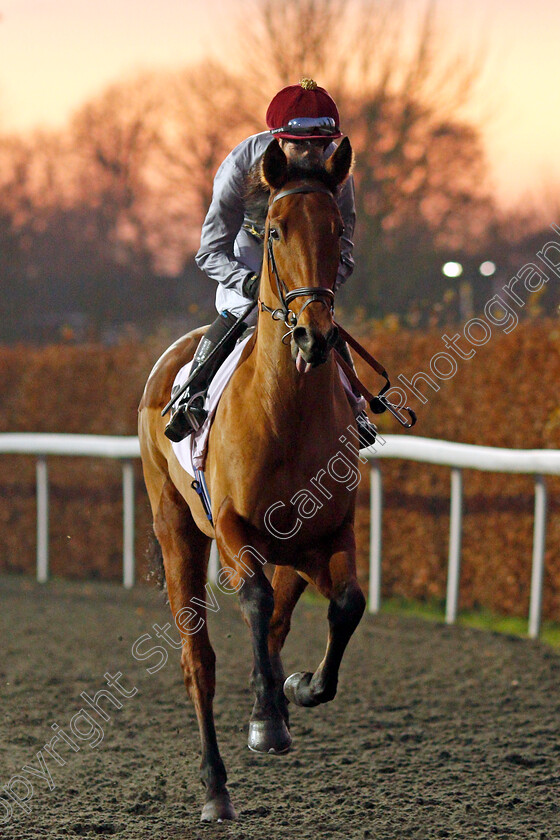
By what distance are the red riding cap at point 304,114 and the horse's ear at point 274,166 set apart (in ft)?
0.57

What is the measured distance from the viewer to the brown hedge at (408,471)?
7098mm

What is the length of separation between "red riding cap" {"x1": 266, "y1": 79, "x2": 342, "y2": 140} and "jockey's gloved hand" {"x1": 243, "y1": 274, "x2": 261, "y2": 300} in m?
0.56

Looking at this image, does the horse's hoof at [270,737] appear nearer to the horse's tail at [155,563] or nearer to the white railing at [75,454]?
the horse's tail at [155,563]

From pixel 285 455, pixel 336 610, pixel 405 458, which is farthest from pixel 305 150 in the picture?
Answer: pixel 405 458

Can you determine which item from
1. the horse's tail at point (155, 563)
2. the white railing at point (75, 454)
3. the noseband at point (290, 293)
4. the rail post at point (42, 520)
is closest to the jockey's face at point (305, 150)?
the noseband at point (290, 293)

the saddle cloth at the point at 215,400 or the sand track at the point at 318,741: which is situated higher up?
the saddle cloth at the point at 215,400

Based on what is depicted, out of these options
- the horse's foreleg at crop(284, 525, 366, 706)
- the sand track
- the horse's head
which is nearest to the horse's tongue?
the horse's head

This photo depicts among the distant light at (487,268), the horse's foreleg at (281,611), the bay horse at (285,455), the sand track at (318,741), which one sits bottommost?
the sand track at (318,741)

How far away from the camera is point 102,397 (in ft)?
31.4

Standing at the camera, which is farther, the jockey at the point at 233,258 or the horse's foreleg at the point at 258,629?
the jockey at the point at 233,258

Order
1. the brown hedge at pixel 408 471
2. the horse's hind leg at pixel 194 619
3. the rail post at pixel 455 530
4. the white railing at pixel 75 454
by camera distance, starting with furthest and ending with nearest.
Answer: the white railing at pixel 75 454
the brown hedge at pixel 408 471
the rail post at pixel 455 530
the horse's hind leg at pixel 194 619

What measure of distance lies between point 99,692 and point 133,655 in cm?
92

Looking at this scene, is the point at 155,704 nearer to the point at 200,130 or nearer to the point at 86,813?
the point at 86,813

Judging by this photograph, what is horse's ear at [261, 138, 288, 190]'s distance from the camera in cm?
322
